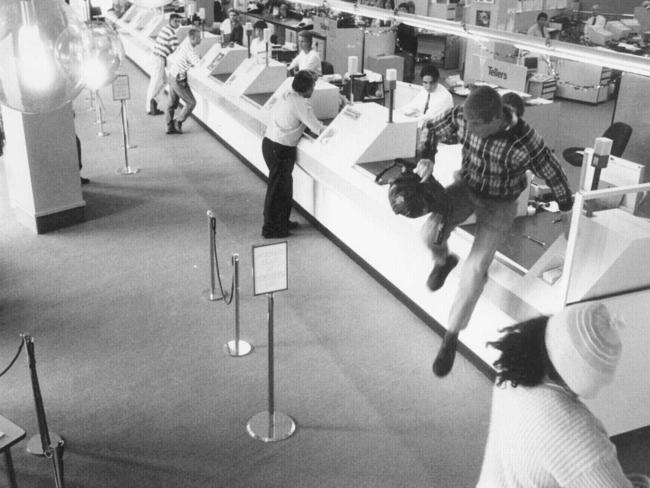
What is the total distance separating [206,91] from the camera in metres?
8.81

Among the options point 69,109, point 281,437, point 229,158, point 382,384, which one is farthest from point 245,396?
point 229,158

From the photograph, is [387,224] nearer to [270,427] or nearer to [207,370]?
[207,370]

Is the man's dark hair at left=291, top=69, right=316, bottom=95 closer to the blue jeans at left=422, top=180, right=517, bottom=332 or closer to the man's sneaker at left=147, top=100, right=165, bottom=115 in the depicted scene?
the blue jeans at left=422, top=180, right=517, bottom=332

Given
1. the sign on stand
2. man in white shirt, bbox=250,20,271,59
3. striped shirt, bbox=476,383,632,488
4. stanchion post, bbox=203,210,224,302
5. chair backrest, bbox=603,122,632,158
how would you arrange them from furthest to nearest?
man in white shirt, bbox=250,20,271,59
chair backrest, bbox=603,122,632,158
stanchion post, bbox=203,210,224,302
the sign on stand
striped shirt, bbox=476,383,632,488

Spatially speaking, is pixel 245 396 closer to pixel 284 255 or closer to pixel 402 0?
pixel 284 255

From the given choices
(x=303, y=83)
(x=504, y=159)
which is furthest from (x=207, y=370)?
(x=303, y=83)

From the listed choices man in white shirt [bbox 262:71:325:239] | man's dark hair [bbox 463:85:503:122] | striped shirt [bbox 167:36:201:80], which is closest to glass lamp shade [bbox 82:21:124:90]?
Result: man's dark hair [bbox 463:85:503:122]

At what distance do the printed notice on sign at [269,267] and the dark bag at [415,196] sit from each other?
65cm

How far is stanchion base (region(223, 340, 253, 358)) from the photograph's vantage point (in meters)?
4.61

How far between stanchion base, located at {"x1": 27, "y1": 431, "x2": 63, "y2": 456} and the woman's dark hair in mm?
2775

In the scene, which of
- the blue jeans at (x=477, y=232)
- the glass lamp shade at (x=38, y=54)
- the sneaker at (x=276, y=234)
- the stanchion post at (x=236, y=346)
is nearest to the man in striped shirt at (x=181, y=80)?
the sneaker at (x=276, y=234)

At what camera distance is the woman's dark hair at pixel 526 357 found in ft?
5.43

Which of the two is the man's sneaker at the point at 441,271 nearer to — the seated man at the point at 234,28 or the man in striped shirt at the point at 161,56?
the man in striped shirt at the point at 161,56

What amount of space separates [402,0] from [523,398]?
15.9 m
